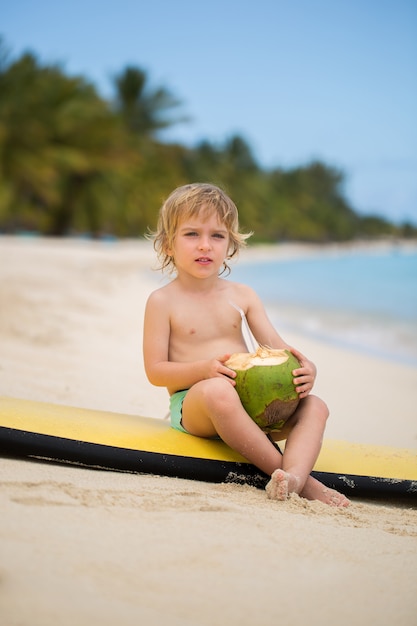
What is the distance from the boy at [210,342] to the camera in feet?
8.17

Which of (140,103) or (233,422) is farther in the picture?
(140,103)

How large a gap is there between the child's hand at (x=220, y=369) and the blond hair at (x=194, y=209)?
1.87ft

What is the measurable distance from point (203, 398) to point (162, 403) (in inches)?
68.0

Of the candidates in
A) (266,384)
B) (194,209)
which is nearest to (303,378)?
(266,384)

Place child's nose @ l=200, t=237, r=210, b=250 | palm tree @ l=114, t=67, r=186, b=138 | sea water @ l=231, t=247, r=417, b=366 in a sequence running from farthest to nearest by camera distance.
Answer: palm tree @ l=114, t=67, r=186, b=138, sea water @ l=231, t=247, r=417, b=366, child's nose @ l=200, t=237, r=210, b=250

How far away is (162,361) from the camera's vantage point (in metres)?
2.80

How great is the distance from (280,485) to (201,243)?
39.6 inches

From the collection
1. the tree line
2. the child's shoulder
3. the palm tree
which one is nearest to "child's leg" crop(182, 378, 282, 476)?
the child's shoulder

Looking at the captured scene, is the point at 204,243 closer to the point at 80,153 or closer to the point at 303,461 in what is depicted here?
the point at 303,461

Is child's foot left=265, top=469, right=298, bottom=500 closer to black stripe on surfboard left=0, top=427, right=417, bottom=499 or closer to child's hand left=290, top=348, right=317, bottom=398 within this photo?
black stripe on surfboard left=0, top=427, right=417, bottom=499

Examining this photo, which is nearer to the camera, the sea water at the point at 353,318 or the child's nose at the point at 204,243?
the child's nose at the point at 204,243

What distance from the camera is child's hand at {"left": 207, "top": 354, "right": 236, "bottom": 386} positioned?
254cm

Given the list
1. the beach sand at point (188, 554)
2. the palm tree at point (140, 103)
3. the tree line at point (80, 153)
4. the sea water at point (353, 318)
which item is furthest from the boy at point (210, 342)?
the palm tree at point (140, 103)

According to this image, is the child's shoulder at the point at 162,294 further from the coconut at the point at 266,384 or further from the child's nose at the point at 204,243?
the coconut at the point at 266,384
